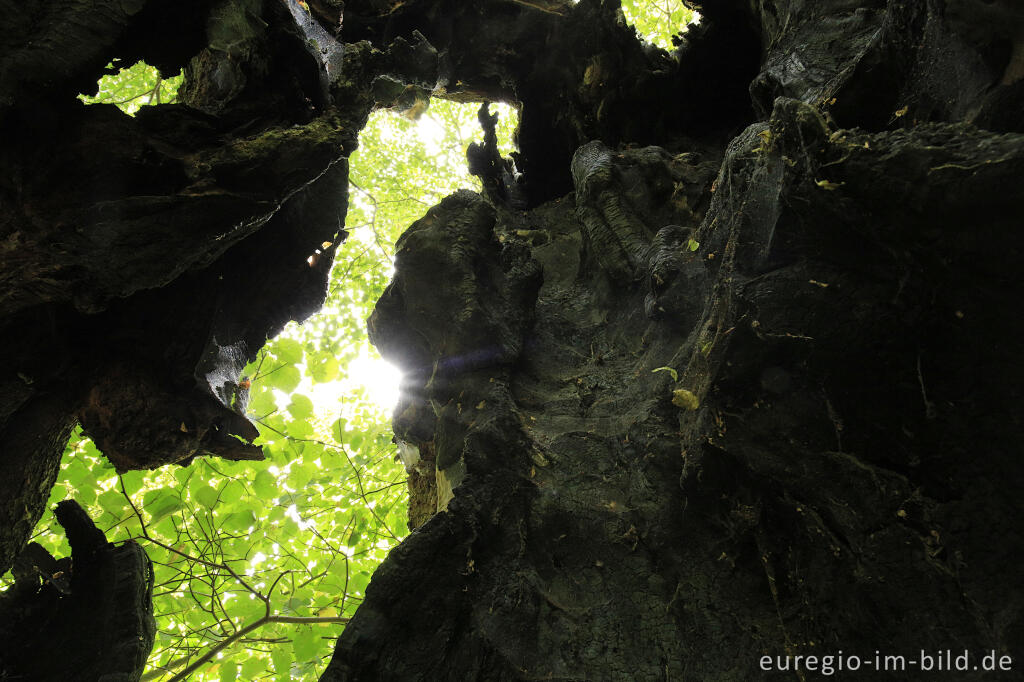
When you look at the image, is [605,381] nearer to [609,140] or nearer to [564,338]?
[564,338]

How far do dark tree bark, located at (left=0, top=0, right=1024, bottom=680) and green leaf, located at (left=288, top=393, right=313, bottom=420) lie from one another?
49.0 inches

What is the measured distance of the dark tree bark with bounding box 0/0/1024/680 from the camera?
202 centimetres

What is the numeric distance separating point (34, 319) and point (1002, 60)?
15.1 ft

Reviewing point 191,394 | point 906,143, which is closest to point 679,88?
point 906,143

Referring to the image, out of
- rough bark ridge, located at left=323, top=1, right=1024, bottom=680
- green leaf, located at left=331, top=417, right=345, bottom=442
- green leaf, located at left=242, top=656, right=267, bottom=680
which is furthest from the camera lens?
green leaf, located at left=331, top=417, right=345, bottom=442

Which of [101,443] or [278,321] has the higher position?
[278,321]

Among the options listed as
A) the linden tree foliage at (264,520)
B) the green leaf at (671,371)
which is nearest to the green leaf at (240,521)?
the linden tree foliage at (264,520)

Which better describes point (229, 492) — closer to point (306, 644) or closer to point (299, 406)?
point (299, 406)

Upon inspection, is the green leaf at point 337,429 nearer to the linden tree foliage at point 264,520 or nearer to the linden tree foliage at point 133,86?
the linden tree foliage at point 264,520

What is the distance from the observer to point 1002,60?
202 cm

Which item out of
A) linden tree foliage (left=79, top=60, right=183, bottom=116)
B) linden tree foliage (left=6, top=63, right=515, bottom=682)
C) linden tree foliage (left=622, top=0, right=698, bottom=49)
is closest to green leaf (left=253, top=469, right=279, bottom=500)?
linden tree foliage (left=6, top=63, right=515, bottom=682)

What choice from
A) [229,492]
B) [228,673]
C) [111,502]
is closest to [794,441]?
[229,492]

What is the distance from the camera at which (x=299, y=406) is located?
202 inches

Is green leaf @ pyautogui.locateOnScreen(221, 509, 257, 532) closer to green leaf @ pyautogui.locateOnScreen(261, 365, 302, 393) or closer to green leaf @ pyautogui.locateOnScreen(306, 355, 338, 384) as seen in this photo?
green leaf @ pyautogui.locateOnScreen(261, 365, 302, 393)
